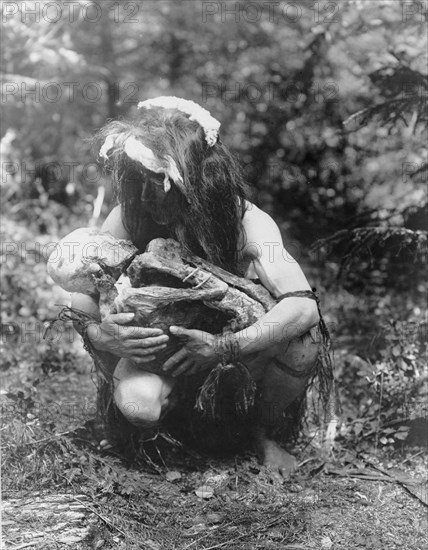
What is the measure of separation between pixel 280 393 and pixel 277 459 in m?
0.25

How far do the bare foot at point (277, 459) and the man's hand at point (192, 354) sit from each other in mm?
464

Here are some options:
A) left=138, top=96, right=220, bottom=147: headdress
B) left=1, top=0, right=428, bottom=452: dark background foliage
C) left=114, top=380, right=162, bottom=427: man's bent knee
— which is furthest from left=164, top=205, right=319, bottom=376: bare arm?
left=1, top=0, right=428, bottom=452: dark background foliage

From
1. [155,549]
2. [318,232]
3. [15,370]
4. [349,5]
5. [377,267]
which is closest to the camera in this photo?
[155,549]

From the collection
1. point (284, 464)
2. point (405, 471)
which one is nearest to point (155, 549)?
point (284, 464)

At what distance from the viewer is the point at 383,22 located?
379 cm

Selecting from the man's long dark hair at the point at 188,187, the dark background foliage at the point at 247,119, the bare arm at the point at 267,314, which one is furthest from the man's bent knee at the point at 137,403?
the dark background foliage at the point at 247,119

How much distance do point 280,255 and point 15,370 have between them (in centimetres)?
162

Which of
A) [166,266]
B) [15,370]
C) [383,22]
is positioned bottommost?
[15,370]

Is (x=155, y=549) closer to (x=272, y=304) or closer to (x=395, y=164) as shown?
(x=272, y=304)

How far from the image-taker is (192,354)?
2.18 metres

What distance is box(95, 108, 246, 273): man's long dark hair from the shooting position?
6.91 ft

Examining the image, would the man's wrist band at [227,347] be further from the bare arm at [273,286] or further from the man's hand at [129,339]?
the man's hand at [129,339]

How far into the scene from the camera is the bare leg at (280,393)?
2.31m

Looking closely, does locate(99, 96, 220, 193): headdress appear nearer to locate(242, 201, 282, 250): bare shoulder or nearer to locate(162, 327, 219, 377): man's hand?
locate(242, 201, 282, 250): bare shoulder
